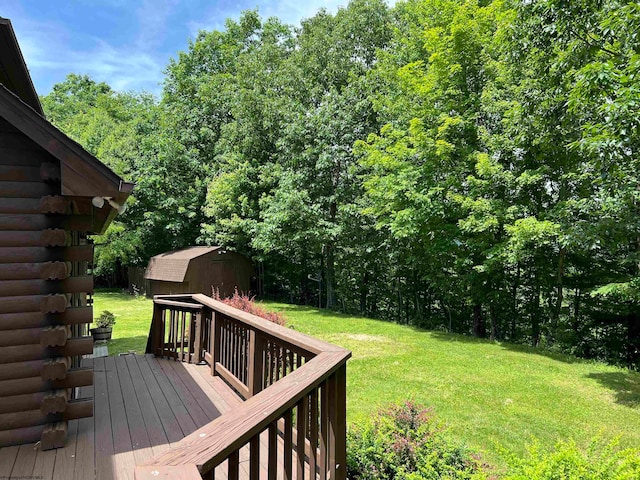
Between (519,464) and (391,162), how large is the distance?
1018 centimetres

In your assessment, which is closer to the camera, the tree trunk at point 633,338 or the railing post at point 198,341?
the railing post at point 198,341

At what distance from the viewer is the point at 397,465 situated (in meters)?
3.32

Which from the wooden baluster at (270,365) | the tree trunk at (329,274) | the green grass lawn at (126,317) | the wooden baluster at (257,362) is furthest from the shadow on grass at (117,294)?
the wooden baluster at (270,365)

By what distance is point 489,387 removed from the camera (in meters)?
6.81

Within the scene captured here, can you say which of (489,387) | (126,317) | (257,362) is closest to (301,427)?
(257,362)

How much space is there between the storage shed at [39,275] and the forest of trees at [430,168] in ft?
19.4

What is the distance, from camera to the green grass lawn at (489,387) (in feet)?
17.0

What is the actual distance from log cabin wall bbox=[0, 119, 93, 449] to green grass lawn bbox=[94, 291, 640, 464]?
329 centimetres

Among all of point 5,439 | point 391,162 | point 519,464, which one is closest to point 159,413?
point 5,439

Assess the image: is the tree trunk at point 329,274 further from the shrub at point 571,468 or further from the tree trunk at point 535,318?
the shrub at point 571,468

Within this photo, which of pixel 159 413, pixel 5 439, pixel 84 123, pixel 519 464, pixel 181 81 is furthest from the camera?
pixel 84 123

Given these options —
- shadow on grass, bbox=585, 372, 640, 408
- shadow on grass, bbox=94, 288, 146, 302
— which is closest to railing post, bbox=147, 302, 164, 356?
shadow on grass, bbox=585, 372, 640, 408

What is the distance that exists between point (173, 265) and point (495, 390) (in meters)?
14.2

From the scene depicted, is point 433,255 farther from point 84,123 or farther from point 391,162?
point 84,123
